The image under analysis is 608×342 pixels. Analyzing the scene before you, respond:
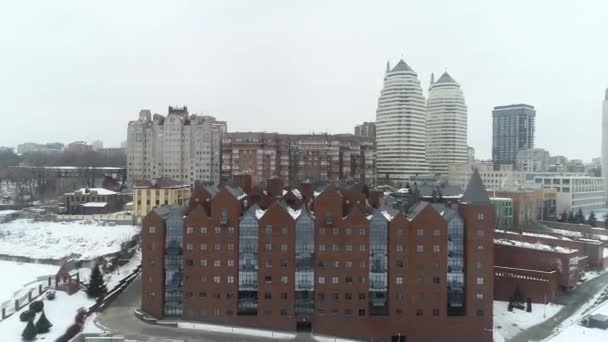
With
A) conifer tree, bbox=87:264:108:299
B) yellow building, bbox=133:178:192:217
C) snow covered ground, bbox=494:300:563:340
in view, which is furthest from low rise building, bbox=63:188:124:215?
snow covered ground, bbox=494:300:563:340

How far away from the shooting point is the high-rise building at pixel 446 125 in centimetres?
14025

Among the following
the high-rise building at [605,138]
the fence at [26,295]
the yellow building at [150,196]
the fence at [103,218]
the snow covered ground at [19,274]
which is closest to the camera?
the fence at [26,295]

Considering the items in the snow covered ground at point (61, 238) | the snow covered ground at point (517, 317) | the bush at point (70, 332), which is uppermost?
the snow covered ground at point (61, 238)

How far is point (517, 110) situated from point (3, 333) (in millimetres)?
201713

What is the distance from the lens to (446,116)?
461ft

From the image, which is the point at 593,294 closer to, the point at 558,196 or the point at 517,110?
the point at 558,196

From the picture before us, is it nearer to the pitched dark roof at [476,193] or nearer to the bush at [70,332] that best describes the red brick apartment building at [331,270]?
the pitched dark roof at [476,193]

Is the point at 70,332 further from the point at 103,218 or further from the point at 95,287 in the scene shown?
the point at 103,218

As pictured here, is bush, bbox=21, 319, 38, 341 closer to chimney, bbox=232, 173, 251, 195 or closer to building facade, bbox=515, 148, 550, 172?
chimney, bbox=232, 173, 251, 195

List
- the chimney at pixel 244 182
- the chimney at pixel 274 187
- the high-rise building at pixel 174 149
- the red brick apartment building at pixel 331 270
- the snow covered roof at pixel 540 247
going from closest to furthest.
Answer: the red brick apartment building at pixel 331 270
the chimney at pixel 274 187
the chimney at pixel 244 182
the snow covered roof at pixel 540 247
the high-rise building at pixel 174 149

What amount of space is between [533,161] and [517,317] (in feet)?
423

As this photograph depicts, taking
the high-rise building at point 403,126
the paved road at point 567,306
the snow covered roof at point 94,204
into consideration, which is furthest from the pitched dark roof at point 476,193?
the high-rise building at point 403,126

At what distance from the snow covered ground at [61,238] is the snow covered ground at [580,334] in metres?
49.9

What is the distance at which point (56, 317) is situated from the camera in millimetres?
39531
